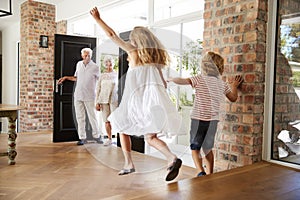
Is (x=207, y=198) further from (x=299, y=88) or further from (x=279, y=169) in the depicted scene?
(x=299, y=88)

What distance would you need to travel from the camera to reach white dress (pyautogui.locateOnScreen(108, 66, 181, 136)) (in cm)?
162

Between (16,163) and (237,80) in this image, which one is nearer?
(237,80)

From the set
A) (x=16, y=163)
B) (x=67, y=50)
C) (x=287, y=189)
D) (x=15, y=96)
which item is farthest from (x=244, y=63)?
(x=15, y=96)

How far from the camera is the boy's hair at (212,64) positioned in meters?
2.08

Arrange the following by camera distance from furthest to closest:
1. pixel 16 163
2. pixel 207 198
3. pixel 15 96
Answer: pixel 15 96
pixel 16 163
pixel 207 198

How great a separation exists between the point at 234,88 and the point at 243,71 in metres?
0.16

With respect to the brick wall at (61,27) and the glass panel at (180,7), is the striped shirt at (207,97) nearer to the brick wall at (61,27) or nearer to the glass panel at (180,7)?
the glass panel at (180,7)

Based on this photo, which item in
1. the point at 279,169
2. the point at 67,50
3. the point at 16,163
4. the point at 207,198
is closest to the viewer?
the point at 207,198

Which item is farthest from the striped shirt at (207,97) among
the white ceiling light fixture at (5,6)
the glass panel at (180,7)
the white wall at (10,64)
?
the white wall at (10,64)

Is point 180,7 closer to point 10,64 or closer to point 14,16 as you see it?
point 14,16

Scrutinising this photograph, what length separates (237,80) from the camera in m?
2.43

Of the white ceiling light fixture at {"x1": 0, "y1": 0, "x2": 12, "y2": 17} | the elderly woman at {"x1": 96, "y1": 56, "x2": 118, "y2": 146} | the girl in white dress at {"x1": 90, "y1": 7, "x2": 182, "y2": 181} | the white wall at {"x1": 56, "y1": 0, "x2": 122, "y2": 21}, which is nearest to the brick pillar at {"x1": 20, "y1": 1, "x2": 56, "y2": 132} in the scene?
the white wall at {"x1": 56, "y1": 0, "x2": 122, "y2": 21}

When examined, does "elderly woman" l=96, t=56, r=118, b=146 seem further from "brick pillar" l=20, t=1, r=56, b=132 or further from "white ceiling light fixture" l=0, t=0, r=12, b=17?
"brick pillar" l=20, t=1, r=56, b=132

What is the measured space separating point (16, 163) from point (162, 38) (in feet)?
8.39
